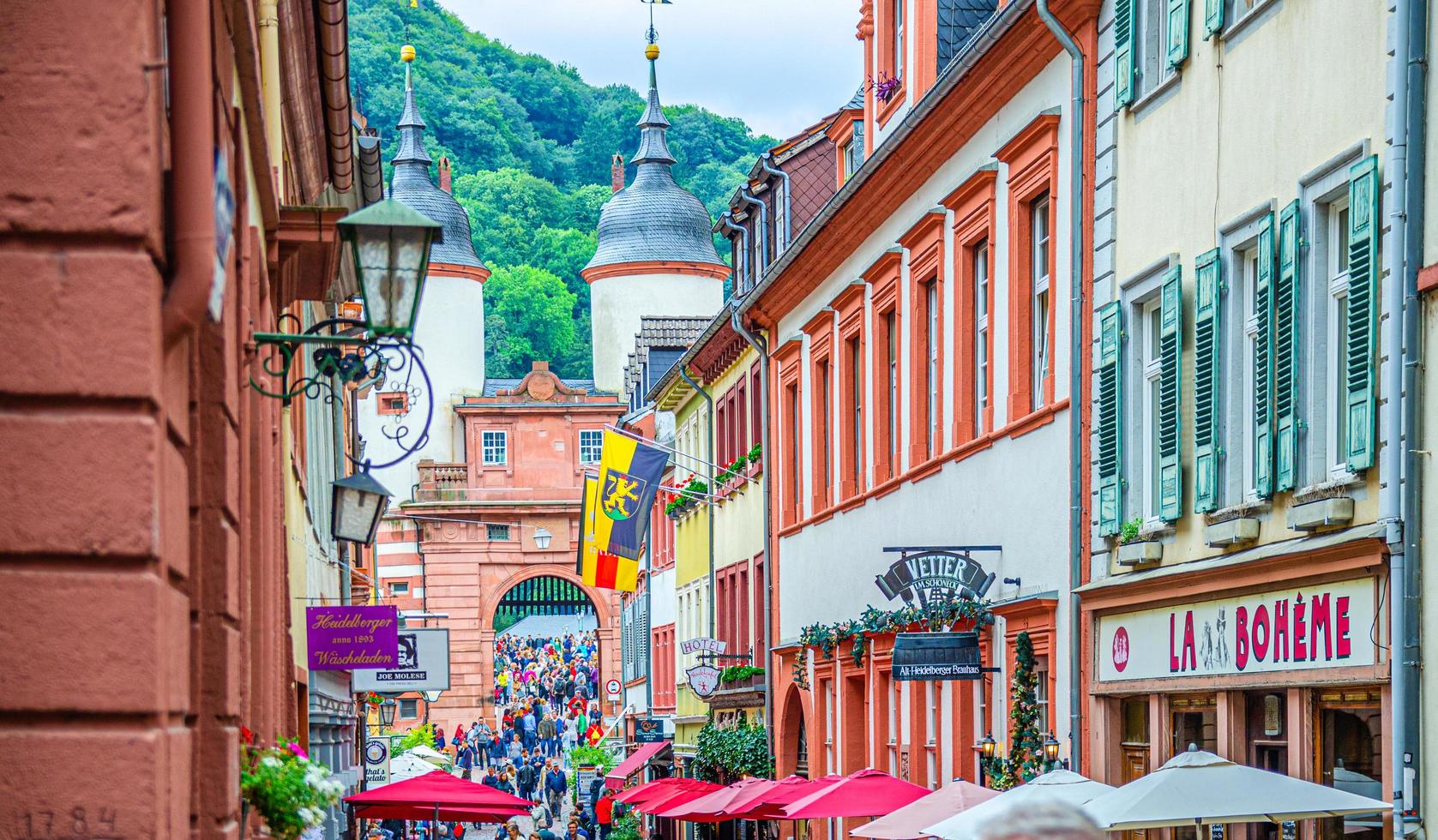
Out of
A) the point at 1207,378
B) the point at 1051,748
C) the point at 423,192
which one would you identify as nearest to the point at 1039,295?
the point at 1051,748

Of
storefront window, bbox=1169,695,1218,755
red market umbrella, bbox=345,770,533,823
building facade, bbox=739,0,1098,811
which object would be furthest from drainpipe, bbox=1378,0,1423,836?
red market umbrella, bbox=345,770,533,823

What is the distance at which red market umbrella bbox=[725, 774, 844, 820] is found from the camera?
19.7 metres

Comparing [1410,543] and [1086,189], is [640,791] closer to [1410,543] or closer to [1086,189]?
[1086,189]

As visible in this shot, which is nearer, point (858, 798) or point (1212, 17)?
point (1212, 17)

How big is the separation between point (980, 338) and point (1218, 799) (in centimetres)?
888

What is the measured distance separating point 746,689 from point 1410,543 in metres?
21.4

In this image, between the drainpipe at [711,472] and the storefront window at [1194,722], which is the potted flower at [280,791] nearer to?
the storefront window at [1194,722]

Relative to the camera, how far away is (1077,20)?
52.1 feet

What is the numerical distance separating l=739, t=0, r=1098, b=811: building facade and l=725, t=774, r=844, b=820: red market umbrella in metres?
1.19

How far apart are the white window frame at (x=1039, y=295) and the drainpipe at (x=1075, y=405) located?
105 cm

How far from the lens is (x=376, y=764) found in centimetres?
3028

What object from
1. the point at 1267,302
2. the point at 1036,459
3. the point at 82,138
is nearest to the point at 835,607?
the point at 1036,459

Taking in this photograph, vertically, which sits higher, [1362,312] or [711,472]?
[1362,312]

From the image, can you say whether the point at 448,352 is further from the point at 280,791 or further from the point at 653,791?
the point at 280,791
